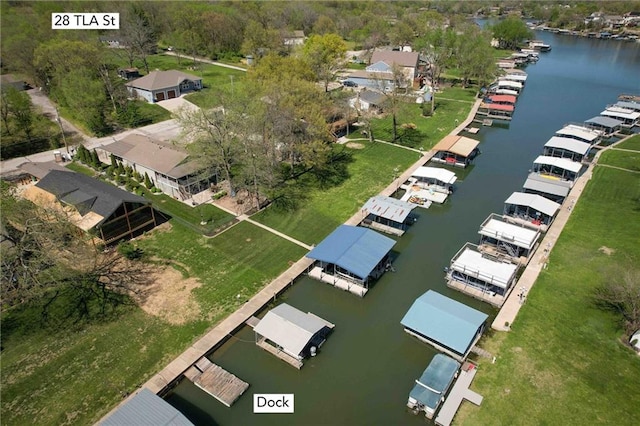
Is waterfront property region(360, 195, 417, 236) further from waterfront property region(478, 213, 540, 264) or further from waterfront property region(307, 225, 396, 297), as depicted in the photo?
waterfront property region(478, 213, 540, 264)

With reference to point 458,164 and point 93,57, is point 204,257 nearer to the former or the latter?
point 458,164

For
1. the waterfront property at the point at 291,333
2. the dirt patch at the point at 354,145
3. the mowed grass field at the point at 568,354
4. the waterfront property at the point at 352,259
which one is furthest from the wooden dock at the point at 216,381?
the dirt patch at the point at 354,145

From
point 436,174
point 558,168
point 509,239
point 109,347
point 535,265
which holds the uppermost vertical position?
point 558,168

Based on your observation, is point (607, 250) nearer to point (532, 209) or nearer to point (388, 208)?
point (532, 209)

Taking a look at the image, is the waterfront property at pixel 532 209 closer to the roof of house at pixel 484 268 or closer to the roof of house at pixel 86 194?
the roof of house at pixel 484 268

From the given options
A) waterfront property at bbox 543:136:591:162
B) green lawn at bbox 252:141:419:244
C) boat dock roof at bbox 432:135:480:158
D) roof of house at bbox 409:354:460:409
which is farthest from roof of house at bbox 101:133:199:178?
waterfront property at bbox 543:136:591:162

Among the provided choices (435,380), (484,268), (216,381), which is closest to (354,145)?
(484,268)
